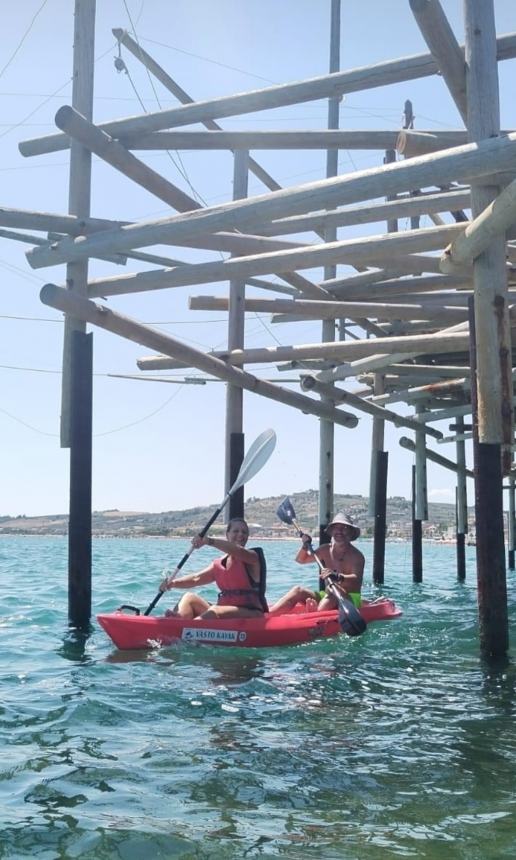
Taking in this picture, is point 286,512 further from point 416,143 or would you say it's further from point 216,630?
point 416,143

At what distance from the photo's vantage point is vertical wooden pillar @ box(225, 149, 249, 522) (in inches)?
455

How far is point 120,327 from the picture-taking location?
939cm

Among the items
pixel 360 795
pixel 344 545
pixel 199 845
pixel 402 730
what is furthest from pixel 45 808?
pixel 344 545

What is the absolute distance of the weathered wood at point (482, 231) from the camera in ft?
20.7

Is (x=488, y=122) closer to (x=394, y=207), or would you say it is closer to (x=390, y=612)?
(x=394, y=207)

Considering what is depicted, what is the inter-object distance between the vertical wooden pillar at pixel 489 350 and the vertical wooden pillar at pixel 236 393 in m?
4.65

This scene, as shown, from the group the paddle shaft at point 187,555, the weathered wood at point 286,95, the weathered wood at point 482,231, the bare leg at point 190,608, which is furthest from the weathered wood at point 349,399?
the weathered wood at point 482,231

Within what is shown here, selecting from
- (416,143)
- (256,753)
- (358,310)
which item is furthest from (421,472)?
(256,753)

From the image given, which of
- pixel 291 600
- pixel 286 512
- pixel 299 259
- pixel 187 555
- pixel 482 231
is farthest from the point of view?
pixel 286 512

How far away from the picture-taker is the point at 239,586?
32.1 ft

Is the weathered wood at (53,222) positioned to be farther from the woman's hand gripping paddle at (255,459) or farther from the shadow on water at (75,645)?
the shadow on water at (75,645)

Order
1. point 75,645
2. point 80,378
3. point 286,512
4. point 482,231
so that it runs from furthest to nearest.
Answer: point 286,512 → point 75,645 → point 80,378 → point 482,231

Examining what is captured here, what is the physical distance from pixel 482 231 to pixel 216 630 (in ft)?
15.3

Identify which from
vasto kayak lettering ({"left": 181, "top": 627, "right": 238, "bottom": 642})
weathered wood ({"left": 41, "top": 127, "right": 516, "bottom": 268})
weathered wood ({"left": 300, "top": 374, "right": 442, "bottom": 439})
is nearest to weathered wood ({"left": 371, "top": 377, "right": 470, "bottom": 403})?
weathered wood ({"left": 300, "top": 374, "right": 442, "bottom": 439})
